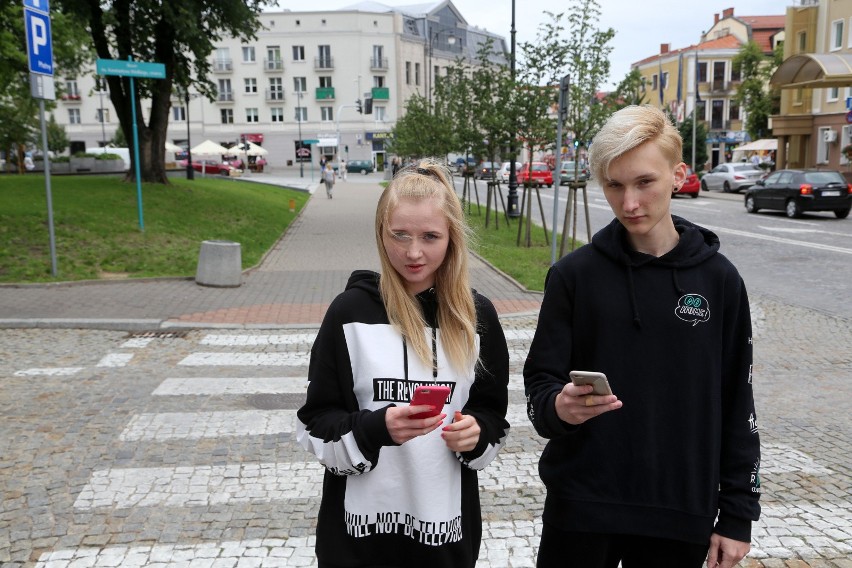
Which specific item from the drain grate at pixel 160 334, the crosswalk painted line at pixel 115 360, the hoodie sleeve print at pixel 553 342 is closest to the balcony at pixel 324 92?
the drain grate at pixel 160 334

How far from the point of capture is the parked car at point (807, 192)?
24203mm

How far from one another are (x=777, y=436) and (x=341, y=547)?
14.6 ft

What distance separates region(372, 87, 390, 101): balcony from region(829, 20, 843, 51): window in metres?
49.4

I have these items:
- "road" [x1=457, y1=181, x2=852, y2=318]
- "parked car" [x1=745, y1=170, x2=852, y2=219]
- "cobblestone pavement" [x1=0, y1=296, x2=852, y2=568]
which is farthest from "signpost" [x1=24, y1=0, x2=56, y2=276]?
"parked car" [x1=745, y1=170, x2=852, y2=219]

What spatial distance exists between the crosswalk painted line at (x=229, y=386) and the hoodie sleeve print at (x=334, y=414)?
453cm

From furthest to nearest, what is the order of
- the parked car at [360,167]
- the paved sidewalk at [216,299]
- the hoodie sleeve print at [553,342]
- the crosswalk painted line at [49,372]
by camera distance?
the parked car at [360,167], the paved sidewalk at [216,299], the crosswalk painted line at [49,372], the hoodie sleeve print at [553,342]

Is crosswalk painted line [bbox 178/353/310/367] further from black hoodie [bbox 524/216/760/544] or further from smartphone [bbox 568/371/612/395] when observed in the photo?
smartphone [bbox 568/371/612/395]

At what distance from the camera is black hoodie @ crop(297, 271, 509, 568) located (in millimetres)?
2156

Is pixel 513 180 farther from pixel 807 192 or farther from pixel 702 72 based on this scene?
pixel 702 72

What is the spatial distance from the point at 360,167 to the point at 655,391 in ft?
251

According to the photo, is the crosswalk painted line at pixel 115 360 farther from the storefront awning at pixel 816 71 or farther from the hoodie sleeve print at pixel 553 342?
the storefront awning at pixel 816 71

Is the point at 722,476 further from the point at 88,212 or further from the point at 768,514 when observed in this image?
the point at 88,212

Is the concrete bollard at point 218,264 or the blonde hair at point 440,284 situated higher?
the blonde hair at point 440,284

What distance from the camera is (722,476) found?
2.15 meters
